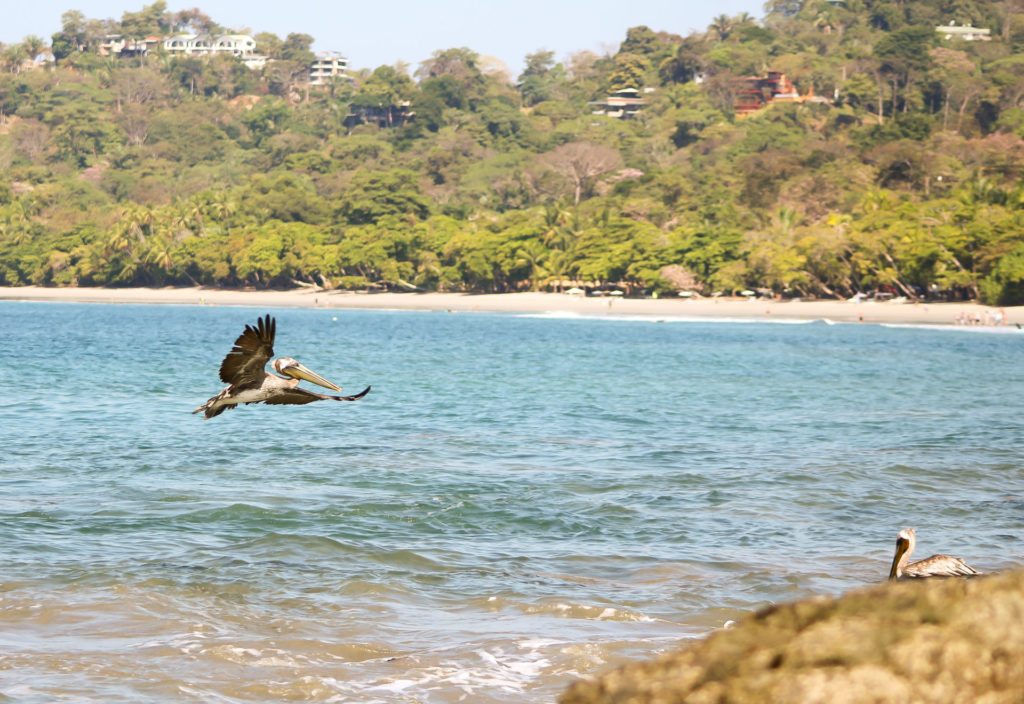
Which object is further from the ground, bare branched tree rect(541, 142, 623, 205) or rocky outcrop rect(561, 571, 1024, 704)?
bare branched tree rect(541, 142, 623, 205)

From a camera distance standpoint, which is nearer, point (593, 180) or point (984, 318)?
point (984, 318)

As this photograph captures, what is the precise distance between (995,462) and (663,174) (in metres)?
98.8

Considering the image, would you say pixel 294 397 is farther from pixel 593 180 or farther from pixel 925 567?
pixel 593 180

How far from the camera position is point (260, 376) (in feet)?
22.2

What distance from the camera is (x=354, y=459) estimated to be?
22.2 meters

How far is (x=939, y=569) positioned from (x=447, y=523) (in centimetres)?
817

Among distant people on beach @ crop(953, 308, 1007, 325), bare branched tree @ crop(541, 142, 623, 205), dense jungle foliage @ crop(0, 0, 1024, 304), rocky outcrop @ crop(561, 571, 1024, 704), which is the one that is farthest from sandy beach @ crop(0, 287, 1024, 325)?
rocky outcrop @ crop(561, 571, 1024, 704)

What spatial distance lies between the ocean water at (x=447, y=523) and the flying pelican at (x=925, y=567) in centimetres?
205

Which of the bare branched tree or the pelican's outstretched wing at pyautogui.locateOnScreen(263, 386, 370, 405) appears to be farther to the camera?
the bare branched tree

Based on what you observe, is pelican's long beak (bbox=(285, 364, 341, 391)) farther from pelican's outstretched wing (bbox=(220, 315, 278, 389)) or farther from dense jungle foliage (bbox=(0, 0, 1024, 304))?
dense jungle foliage (bbox=(0, 0, 1024, 304))

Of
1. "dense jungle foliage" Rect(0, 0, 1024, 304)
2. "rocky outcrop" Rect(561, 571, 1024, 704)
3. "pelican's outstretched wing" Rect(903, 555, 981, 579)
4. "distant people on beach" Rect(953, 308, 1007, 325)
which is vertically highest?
"dense jungle foliage" Rect(0, 0, 1024, 304)

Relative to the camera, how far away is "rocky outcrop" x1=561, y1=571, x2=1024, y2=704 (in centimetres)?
198

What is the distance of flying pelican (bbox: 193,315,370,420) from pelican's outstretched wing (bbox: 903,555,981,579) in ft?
15.7

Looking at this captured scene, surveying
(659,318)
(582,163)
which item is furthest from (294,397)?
(582,163)
